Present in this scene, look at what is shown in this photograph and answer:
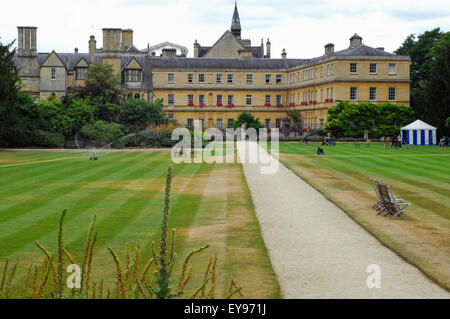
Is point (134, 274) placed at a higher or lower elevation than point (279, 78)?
lower

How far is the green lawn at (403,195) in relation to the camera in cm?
1266

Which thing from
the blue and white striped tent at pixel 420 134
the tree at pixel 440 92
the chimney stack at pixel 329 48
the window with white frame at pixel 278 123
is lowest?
the blue and white striped tent at pixel 420 134

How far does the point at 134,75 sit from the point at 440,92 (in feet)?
149

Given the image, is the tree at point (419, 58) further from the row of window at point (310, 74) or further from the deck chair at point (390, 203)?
the deck chair at point (390, 203)

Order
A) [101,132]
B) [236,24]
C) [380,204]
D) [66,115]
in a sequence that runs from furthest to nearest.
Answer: [236,24] → [66,115] → [101,132] → [380,204]

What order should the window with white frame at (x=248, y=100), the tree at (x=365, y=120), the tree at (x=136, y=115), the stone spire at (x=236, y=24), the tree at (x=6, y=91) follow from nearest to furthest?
1. the tree at (x=6, y=91)
2. the tree at (x=136, y=115)
3. the tree at (x=365, y=120)
4. the window with white frame at (x=248, y=100)
5. the stone spire at (x=236, y=24)

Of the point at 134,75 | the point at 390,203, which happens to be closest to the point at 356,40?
the point at 134,75

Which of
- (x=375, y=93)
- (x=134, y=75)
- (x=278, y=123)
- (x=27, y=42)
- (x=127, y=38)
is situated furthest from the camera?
(x=127, y=38)

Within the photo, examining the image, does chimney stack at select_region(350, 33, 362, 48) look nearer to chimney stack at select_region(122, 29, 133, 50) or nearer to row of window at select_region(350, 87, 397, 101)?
row of window at select_region(350, 87, 397, 101)

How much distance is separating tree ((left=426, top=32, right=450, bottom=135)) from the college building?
58.2 feet

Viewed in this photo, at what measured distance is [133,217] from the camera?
669 inches

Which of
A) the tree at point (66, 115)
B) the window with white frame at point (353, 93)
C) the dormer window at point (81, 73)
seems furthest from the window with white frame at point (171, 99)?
the tree at point (66, 115)

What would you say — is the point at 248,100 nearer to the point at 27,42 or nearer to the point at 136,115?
the point at 27,42

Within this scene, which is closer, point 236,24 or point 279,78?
point 279,78
